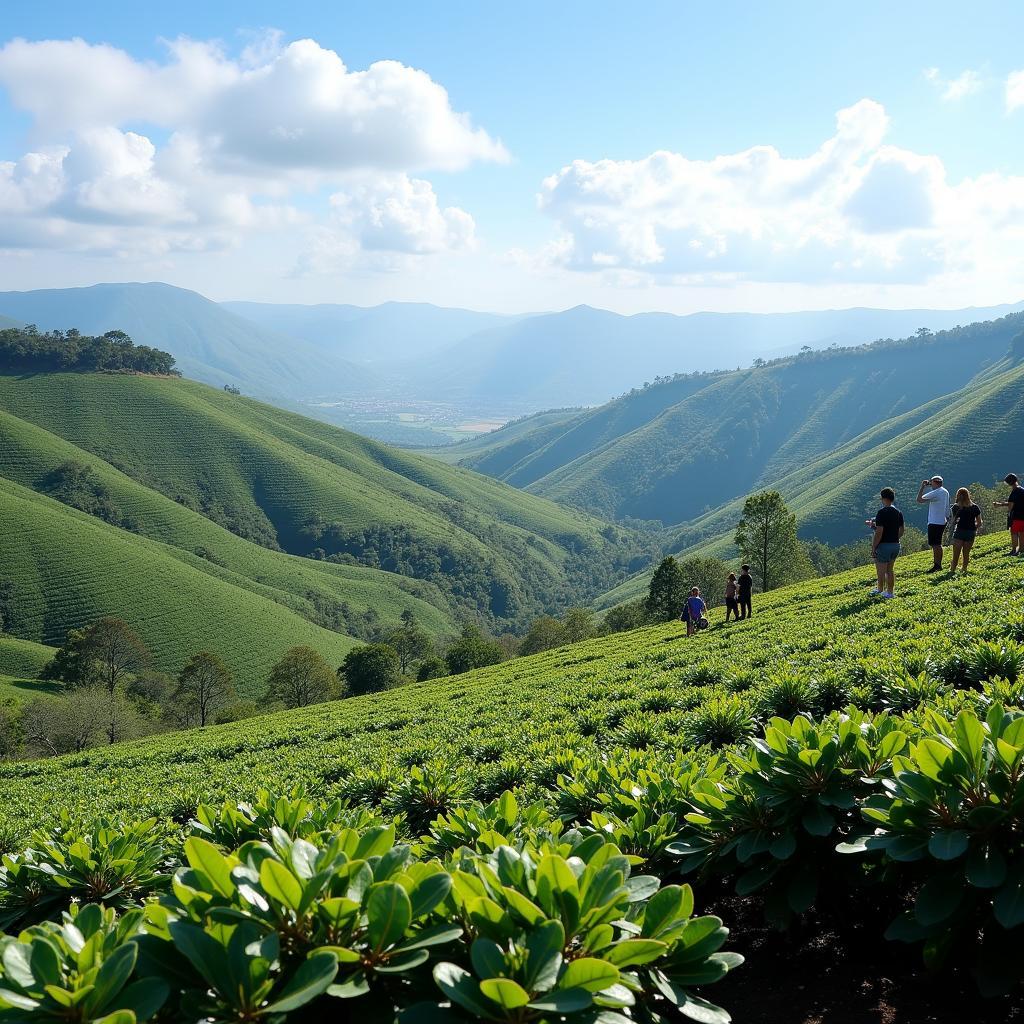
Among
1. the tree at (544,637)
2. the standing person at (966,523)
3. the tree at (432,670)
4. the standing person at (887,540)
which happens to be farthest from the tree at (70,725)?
the standing person at (966,523)

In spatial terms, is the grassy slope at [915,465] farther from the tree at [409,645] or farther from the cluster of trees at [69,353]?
the cluster of trees at [69,353]

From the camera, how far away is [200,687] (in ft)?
208

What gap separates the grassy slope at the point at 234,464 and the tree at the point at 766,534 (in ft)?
380

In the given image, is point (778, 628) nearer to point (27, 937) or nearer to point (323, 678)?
point (27, 937)

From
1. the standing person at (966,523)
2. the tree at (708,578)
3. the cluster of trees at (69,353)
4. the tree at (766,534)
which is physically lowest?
the tree at (708,578)

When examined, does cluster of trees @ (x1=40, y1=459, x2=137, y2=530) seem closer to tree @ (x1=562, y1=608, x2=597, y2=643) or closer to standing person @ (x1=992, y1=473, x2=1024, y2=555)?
tree @ (x1=562, y1=608, x2=597, y2=643)

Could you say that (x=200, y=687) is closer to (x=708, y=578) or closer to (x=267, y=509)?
(x=708, y=578)

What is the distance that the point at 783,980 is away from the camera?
3641 mm

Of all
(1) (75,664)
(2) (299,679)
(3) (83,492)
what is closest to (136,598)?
(1) (75,664)

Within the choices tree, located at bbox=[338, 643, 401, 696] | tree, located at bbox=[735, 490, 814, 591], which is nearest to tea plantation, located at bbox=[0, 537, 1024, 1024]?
tree, located at bbox=[735, 490, 814, 591]

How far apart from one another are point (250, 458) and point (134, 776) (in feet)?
510

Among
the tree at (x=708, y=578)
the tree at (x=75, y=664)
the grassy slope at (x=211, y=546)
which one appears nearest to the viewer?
the tree at (x=708, y=578)

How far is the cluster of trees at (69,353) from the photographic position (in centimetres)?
16912

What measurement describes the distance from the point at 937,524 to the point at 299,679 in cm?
5930
